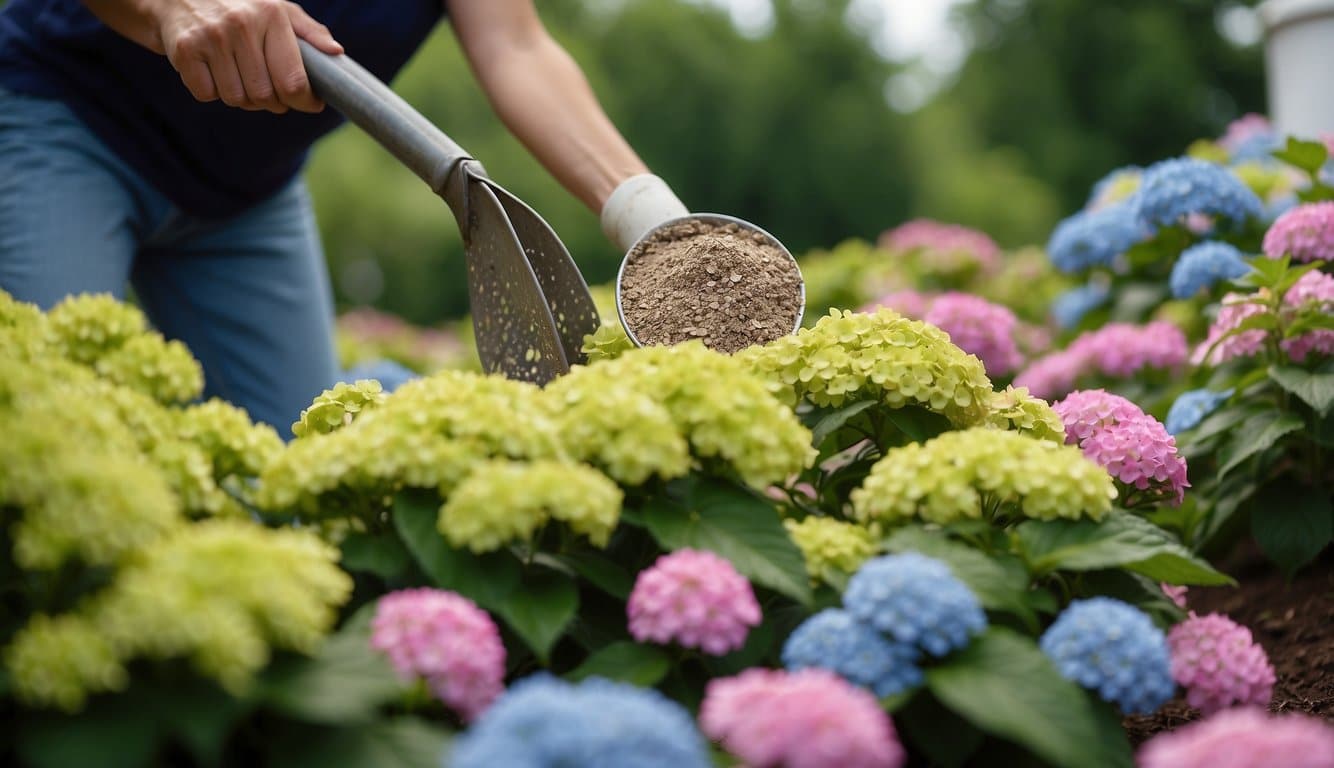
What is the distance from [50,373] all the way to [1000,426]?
1.40 m

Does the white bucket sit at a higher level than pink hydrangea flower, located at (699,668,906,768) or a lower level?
higher

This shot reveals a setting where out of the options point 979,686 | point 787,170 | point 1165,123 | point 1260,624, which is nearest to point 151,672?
point 979,686

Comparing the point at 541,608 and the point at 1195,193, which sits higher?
the point at 1195,193

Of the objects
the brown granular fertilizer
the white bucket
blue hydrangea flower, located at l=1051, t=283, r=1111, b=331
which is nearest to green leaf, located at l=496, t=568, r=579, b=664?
the brown granular fertilizer

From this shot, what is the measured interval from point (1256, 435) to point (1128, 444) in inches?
28.0

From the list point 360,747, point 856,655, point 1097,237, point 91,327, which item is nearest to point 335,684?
point 360,747

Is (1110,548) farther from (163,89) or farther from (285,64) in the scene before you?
(163,89)

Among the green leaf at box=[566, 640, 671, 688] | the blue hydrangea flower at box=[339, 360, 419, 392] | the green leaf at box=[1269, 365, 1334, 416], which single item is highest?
the green leaf at box=[1269, 365, 1334, 416]

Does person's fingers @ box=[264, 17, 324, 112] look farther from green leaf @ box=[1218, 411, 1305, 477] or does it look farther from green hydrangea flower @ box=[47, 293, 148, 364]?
green leaf @ box=[1218, 411, 1305, 477]

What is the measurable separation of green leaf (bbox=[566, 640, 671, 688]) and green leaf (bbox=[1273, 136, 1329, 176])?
231 centimetres

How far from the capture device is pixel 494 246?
2.10m

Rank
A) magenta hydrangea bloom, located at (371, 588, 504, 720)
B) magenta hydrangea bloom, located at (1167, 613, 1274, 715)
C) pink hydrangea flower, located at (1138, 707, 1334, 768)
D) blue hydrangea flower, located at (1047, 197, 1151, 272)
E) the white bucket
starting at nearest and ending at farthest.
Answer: pink hydrangea flower, located at (1138, 707, 1334, 768) → magenta hydrangea bloom, located at (371, 588, 504, 720) → magenta hydrangea bloom, located at (1167, 613, 1274, 715) → blue hydrangea flower, located at (1047, 197, 1151, 272) → the white bucket

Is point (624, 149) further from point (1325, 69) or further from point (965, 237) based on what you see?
point (1325, 69)

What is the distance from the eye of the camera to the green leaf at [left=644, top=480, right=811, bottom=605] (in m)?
1.48
